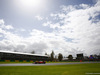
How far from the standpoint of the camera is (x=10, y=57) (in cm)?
5975

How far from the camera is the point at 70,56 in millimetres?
136500

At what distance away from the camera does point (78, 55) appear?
117 meters

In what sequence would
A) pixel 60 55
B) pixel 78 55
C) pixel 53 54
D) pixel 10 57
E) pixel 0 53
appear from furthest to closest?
pixel 53 54, pixel 60 55, pixel 78 55, pixel 10 57, pixel 0 53

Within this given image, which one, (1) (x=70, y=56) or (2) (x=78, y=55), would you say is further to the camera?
(1) (x=70, y=56)

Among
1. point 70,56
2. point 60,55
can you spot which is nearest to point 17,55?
point 60,55

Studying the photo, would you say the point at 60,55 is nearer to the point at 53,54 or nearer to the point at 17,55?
the point at 53,54

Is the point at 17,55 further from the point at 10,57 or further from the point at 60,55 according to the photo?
the point at 60,55

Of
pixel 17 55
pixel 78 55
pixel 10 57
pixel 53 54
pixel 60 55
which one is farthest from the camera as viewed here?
pixel 53 54

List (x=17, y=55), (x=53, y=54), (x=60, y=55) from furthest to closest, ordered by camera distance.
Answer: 1. (x=53, y=54)
2. (x=60, y=55)
3. (x=17, y=55)

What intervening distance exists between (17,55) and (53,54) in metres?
77.0

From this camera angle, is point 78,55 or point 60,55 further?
point 60,55

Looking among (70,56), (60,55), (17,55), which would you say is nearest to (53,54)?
(60,55)

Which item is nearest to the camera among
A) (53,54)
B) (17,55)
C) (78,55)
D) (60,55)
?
(17,55)

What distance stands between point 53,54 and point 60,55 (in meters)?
14.0
